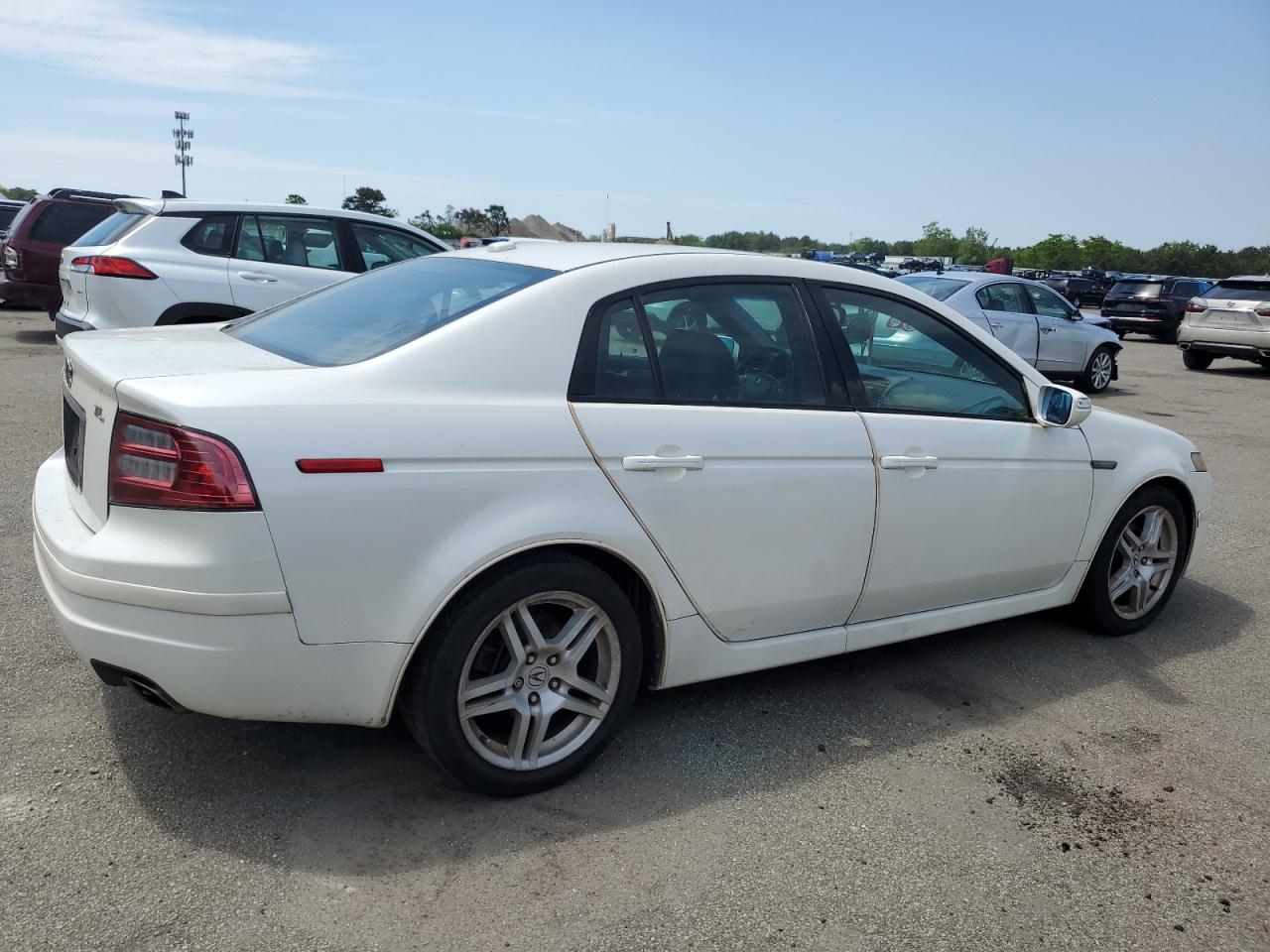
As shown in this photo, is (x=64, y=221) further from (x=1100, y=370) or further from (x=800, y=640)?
(x=1100, y=370)

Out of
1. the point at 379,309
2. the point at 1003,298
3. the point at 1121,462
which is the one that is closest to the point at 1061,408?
the point at 1121,462

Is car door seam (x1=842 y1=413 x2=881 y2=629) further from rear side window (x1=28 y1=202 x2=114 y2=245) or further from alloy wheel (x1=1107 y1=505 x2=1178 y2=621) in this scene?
rear side window (x1=28 y1=202 x2=114 y2=245)

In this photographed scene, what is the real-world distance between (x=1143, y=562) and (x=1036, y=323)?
9808 millimetres

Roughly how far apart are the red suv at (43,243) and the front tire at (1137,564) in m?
12.0

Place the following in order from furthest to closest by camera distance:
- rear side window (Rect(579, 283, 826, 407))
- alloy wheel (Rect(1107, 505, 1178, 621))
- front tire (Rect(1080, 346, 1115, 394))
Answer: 1. front tire (Rect(1080, 346, 1115, 394))
2. alloy wheel (Rect(1107, 505, 1178, 621))
3. rear side window (Rect(579, 283, 826, 407))

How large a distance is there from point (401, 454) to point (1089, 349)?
1340 centimetres

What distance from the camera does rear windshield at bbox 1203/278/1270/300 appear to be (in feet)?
58.7

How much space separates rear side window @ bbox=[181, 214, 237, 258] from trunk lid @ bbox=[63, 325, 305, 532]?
17.4 feet

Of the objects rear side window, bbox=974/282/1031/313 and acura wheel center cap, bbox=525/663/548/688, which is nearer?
acura wheel center cap, bbox=525/663/548/688

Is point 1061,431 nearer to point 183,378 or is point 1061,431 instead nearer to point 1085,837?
point 1085,837

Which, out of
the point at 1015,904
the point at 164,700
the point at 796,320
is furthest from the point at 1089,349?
the point at 164,700

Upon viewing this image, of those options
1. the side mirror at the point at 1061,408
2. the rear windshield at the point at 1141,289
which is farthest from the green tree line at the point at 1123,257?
the side mirror at the point at 1061,408

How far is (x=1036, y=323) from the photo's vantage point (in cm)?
1383

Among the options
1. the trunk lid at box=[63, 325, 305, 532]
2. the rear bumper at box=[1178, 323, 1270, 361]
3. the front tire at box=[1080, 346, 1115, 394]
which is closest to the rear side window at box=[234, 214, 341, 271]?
the trunk lid at box=[63, 325, 305, 532]
